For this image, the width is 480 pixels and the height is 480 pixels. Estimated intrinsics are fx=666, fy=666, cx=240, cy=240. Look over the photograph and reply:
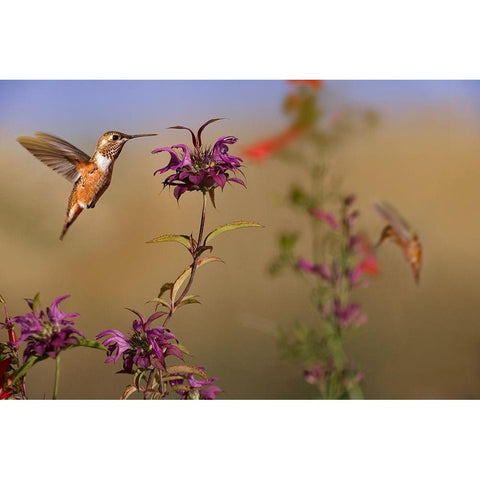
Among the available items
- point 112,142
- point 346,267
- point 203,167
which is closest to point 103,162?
point 112,142

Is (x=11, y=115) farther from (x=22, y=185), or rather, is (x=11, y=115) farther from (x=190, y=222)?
(x=190, y=222)

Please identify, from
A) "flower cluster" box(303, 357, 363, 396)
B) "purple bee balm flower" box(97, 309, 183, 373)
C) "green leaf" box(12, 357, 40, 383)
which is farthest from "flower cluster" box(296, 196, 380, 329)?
"green leaf" box(12, 357, 40, 383)

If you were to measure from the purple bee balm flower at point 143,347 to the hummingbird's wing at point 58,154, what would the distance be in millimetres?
479

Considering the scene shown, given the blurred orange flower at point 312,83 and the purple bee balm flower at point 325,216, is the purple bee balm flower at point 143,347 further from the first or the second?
the blurred orange flower at point 312,83

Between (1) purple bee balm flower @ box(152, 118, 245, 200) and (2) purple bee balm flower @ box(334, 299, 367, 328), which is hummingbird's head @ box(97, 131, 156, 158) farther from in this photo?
(2) purple bee balm flower @ box(334, 299, 367, 328)

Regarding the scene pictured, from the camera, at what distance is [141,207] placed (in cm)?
178

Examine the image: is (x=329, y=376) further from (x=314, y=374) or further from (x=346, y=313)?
(x=346, y=313)

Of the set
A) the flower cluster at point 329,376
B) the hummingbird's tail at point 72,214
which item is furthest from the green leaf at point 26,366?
the flower cluster at point 329,376

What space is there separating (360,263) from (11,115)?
99 cm

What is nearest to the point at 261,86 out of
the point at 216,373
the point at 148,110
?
the point at 148,110

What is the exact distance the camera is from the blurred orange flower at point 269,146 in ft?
5.79

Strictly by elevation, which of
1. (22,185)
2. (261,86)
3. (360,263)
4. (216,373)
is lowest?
(216,373)

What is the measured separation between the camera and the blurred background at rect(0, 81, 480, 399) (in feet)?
5.69

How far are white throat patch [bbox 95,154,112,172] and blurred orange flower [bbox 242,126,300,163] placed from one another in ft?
1.16
